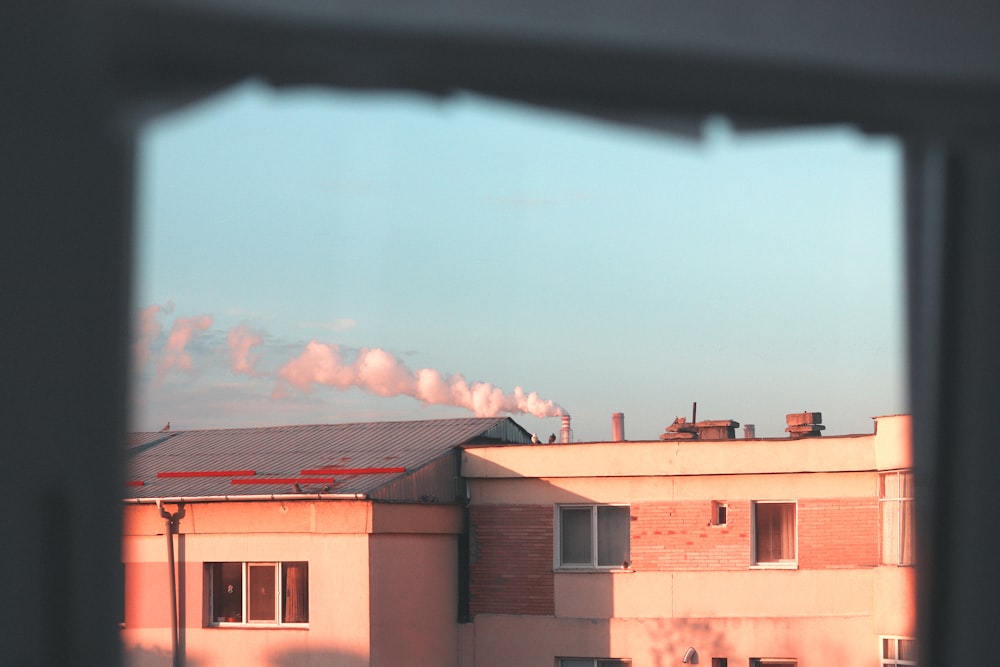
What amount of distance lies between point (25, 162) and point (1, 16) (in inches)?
5.2

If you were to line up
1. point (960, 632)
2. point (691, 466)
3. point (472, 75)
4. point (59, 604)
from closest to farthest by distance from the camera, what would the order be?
1. point (59, 604)
2. point (472, 75)
3. point (960, 632)
4. point (691, 466)

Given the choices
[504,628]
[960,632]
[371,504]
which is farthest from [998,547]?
[504,628]

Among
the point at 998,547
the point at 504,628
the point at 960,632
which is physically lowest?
the point at 504,628

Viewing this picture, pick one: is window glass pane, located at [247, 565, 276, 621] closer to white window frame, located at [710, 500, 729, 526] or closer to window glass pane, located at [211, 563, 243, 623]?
window glass pane, located at [211, 563, 243, 623]

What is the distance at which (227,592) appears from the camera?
28.1 ft

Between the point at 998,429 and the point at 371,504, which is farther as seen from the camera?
the point at 371,504

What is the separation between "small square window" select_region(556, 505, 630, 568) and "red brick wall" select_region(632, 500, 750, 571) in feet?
0.54

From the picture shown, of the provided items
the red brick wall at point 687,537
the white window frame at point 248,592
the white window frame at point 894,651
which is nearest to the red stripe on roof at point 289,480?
the white window frame at point 248,592

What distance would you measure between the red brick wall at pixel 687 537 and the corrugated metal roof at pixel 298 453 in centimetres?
181

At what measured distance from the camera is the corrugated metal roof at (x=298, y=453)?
8742mm

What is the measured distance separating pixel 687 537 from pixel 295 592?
10.4 ft

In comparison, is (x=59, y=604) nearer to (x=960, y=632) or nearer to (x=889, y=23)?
(x=960, y=632)

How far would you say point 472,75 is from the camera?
4.30 ft

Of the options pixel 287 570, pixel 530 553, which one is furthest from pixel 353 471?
pixel 530 553
